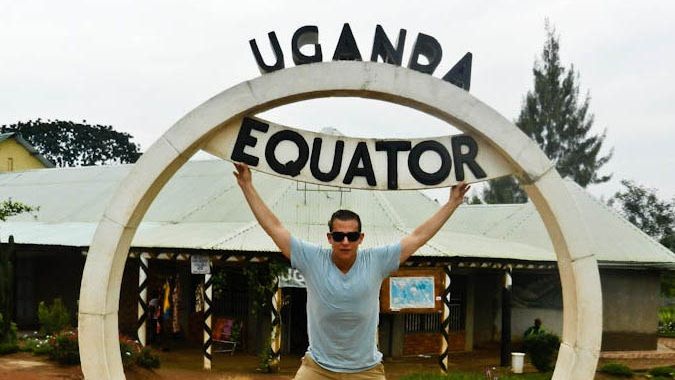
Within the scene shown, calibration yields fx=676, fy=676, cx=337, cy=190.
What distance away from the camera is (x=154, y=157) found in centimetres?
589

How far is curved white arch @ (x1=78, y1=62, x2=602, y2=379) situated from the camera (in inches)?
229

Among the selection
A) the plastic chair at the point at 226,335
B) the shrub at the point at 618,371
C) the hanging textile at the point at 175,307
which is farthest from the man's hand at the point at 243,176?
the hanging textile at the point at 175,307

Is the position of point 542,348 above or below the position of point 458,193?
below

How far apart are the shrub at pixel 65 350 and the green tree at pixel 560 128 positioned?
35.9 metres

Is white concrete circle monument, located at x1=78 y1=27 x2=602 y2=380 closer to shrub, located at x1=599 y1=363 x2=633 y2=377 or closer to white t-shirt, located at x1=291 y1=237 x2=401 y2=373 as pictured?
white t-shirt, located at x1=291 y1=237 x2=401 y2=373

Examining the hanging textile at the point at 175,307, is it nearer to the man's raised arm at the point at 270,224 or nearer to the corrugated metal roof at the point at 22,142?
the man's raised arm at the point at 270,224

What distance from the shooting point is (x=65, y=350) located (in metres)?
12.4

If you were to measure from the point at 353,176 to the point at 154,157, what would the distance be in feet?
5.72

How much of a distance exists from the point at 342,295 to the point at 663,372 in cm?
1409

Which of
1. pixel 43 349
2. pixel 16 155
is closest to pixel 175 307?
pixel 43 349

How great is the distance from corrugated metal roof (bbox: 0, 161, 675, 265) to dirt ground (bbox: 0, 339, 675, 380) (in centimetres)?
264

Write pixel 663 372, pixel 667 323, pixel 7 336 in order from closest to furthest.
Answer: pixel 7 336
pixel 663 372
pixel 667 323

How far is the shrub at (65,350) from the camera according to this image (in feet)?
40.6

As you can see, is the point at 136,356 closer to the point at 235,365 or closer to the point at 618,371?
the point at 235,365
